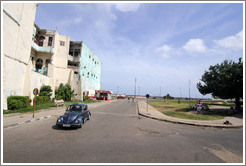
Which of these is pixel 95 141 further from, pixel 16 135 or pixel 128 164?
pixel 16 135

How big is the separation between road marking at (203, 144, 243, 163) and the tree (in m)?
12.8

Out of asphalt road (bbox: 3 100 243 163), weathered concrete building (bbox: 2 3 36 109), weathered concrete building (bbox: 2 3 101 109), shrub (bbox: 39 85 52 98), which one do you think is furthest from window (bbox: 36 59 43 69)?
asphalt road (bbox: 3 100 243 163)

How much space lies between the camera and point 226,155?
4.71 metres

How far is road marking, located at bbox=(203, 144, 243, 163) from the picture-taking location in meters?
4.35

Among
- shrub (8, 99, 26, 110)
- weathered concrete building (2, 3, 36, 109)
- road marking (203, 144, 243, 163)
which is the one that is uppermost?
weathered concrete building (2, 3, 36, 109)

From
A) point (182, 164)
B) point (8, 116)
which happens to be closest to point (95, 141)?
point (182, 164)

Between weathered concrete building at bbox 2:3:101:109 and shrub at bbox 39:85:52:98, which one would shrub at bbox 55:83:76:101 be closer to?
weathered concrete building at bbox 2:3:101:109

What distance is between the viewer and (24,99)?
13.9m

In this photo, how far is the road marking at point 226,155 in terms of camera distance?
14.3ft

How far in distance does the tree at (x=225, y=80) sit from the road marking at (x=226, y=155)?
12828 mm

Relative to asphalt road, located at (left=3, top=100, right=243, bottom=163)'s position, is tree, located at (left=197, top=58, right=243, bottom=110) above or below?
above

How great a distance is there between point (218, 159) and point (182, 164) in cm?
151

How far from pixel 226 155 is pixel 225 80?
13.7 metres

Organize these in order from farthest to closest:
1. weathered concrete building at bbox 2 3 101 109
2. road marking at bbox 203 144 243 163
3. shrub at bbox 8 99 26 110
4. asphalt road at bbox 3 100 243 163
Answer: weathered concrete building at bbox 2 3 101 109
shrub at bbox 8 99 26 110
road marking at bbox 203 144 243 163
asphalt road at bbox 3 100 243 163
